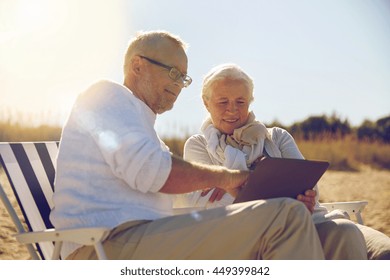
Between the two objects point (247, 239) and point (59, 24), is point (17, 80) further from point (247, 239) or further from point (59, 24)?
point (247, 239)

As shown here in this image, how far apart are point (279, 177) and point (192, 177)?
41cm

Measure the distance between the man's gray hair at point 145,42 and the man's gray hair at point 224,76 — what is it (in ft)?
1.99

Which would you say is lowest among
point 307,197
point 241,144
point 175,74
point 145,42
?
point 307,197

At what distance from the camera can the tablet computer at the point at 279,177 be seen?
94.6 inches

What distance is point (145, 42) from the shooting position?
265 cm

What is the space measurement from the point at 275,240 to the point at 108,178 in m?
0.72

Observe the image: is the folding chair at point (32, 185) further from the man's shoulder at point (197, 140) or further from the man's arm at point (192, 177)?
the man's shoulder at point (197, 140)

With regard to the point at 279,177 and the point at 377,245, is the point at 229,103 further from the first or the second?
the point at 377,245

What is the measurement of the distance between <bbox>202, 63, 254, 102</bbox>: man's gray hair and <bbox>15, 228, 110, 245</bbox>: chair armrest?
4.68 feet

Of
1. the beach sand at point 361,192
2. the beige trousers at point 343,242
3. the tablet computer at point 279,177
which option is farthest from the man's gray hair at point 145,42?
the beach sand at point 361,192

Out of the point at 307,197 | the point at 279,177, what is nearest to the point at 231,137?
the point at 307,197

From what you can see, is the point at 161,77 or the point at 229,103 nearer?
the point at 161,77
